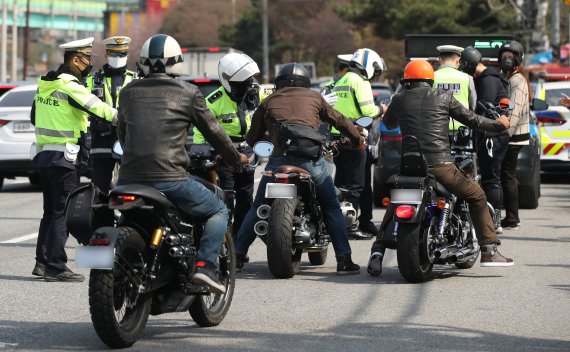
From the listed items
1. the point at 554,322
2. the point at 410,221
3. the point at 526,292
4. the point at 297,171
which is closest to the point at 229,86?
the point at 297,171

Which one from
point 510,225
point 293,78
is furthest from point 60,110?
point 510,225

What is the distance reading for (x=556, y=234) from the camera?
1372 cm

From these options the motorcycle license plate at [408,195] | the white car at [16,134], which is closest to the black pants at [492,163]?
the motorcycle license plate at [408,195]

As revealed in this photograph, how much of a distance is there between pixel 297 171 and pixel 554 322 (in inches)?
104

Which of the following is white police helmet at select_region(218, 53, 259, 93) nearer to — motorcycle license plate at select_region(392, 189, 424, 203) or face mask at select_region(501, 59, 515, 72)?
motorcycle license plate at select_region(392, 189, 424, 203)

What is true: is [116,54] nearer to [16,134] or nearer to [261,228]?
[261,228]

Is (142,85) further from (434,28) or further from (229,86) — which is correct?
(434,28)

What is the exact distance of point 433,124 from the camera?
10102 millimetres

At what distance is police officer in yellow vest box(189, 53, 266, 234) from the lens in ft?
35.3

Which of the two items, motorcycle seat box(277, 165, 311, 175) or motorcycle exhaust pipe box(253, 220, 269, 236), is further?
motorcycle exhaust pipe box(253, 220, 269, 236)

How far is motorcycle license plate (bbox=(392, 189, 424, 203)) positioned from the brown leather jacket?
0.87 meters

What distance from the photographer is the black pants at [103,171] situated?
11703 mm

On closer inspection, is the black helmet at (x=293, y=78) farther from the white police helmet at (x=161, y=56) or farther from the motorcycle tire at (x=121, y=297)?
the motorcycle tire at (x=121, y=297)

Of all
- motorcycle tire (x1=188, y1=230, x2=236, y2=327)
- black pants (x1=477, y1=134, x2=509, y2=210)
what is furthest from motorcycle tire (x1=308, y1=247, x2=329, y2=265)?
motorcycle tire (x1=188, y1=230, x2=236, y2=327)
